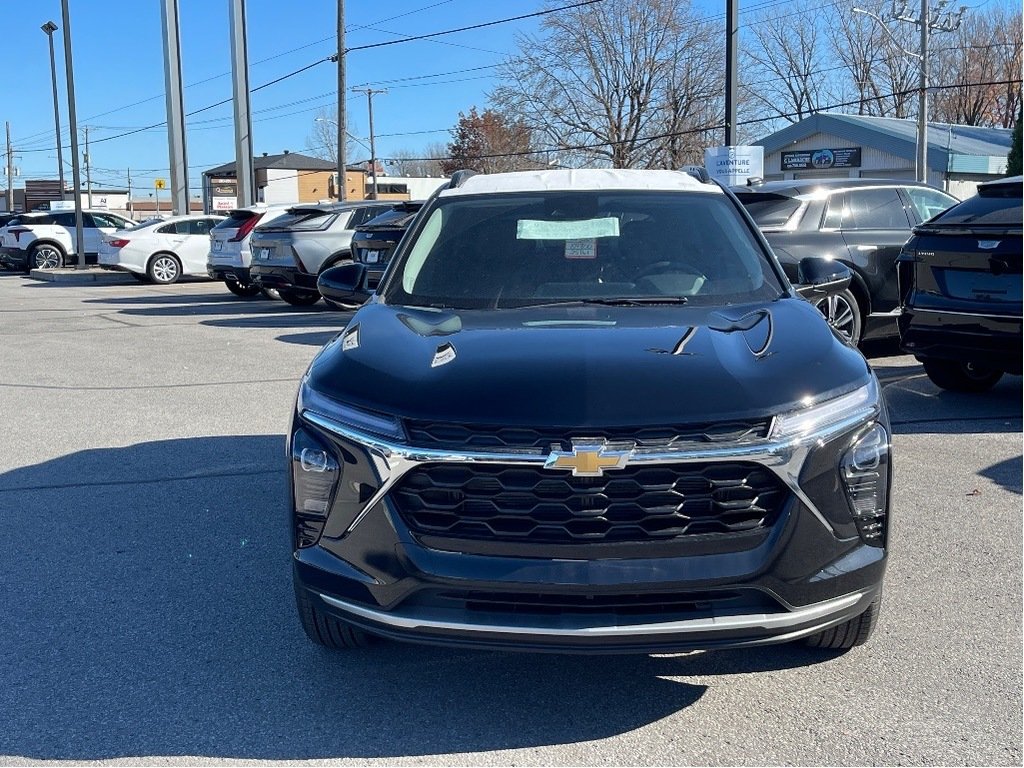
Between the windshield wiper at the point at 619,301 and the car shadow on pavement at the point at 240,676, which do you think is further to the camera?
the windshield wiper at the point at 619,301

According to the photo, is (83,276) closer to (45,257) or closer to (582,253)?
(45,257)

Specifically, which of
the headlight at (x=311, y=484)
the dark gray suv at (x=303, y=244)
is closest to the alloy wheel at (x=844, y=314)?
the headlight at (x=311, y=484)

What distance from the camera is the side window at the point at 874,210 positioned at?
955 cm

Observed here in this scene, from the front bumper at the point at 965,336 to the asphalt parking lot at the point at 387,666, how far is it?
78 centimetres

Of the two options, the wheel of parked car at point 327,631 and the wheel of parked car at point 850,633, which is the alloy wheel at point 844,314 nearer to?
the wheel of parked car at point 850,633

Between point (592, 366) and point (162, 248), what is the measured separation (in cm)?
2216

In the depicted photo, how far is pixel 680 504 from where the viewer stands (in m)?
2.89

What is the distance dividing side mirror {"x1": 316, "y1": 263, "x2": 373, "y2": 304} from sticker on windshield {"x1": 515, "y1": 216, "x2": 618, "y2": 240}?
1033mm

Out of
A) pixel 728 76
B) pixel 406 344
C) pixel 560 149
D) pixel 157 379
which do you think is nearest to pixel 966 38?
pixel 560 149

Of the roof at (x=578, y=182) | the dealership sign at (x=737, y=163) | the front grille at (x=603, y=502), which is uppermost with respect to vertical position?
the dealership sign at (x=737, y=163)

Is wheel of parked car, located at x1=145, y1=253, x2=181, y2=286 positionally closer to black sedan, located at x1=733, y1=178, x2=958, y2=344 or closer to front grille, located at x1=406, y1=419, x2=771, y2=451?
black sedan, located at x1=733, y1=178, x2=958, y2=344

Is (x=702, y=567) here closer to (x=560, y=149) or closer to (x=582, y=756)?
(x=582, y=756)

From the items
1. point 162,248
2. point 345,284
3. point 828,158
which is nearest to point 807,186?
point 345,284

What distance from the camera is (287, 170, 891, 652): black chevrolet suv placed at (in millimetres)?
2865
